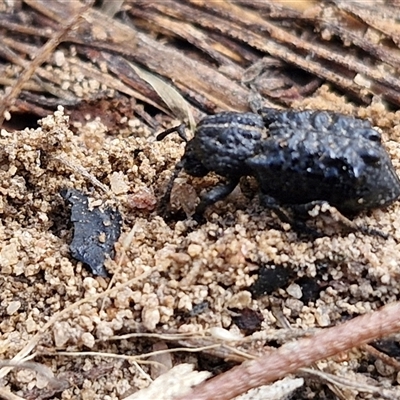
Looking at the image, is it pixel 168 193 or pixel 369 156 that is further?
pixel 168 193

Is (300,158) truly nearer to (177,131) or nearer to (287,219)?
(287,219)

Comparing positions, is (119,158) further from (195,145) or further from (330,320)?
(330,320)

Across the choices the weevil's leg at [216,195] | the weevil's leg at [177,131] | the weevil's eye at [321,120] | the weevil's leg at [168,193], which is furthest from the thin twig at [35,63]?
the weevil's eye at [321,120]

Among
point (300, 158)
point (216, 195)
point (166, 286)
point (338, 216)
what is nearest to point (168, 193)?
point (216, 195)

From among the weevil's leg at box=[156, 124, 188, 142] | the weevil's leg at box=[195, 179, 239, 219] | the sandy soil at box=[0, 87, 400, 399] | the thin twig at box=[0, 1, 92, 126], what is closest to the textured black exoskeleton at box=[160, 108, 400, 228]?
the weevil's leg at box=[195, 179, 239, 219]

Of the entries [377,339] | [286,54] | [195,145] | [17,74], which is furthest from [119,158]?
[377,339]
